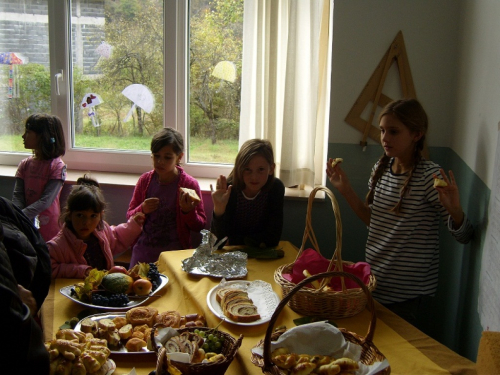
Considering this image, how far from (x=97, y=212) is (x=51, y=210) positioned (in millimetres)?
842

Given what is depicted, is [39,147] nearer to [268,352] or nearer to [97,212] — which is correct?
[97,212]

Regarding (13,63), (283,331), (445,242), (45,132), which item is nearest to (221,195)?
(283,331)

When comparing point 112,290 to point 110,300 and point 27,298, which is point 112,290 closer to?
point 110,300

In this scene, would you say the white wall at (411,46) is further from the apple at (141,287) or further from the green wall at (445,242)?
the apple at (141,287)

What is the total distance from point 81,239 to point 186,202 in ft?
1.74

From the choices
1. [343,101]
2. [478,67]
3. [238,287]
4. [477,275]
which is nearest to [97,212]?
[238,287]

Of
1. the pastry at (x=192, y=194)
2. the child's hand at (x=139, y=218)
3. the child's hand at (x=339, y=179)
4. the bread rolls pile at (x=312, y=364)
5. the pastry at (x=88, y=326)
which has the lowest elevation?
the pastry at (x=88, y=326)

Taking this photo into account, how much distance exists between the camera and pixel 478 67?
1931 mm

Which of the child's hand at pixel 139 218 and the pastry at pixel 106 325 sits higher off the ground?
the child's hand at pixel 139 218

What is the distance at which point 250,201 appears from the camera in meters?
2.38

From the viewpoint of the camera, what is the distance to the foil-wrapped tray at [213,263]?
Answer: 1930 mm

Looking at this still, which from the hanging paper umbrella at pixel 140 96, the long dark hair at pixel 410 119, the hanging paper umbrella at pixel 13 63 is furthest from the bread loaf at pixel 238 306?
the hanging paper umbrella at pixel 13 63

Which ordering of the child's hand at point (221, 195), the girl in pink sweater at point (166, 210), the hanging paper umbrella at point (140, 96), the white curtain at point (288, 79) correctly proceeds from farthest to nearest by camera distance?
1. the hanging paper umbrella at point (140, 96)
2. the white curtain at point (288, 79)
3. the girl in pink sweater at point (166, 210)
4. the child's hand at point (221, 195)

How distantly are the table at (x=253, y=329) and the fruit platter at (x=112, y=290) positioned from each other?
3cm
